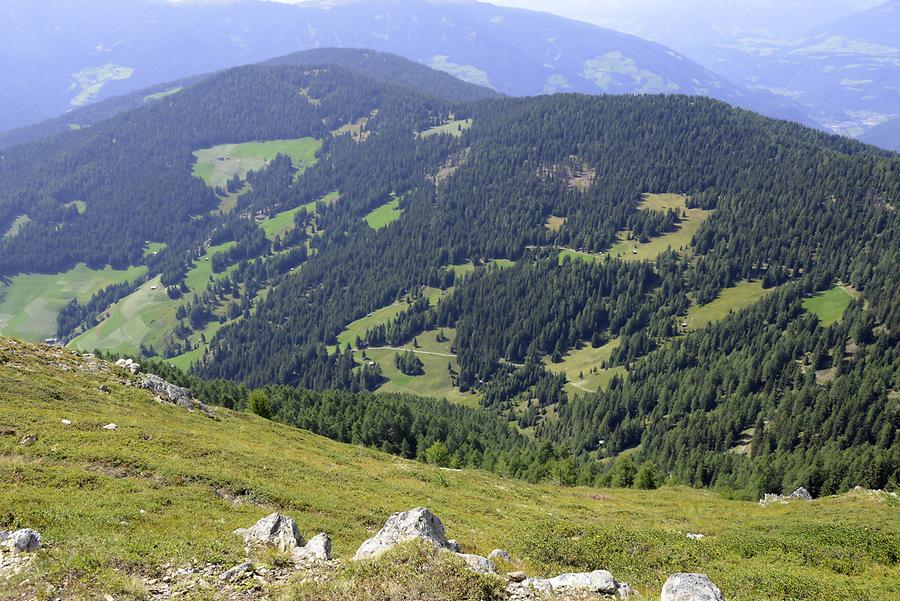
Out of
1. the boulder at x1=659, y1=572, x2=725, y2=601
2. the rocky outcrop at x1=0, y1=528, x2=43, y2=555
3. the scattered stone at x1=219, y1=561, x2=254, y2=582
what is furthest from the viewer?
the rocky outcrop at x1=0, y1=528, x2=43, y2=555

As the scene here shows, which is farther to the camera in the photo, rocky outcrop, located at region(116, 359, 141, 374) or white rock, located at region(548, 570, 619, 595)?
rocky outcrop, located at region(116, 359, 141, 374)

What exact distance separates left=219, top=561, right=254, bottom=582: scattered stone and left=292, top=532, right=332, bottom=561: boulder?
7.99 ft

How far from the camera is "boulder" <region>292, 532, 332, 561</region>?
22797mm

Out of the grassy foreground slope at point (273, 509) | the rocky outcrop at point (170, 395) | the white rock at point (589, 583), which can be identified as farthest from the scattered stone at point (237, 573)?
the rocky outcrop at point (170, 395)

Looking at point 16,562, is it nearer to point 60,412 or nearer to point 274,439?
point 60,412

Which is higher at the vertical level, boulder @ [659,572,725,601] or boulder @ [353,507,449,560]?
boulder @ [659,572,725,601]

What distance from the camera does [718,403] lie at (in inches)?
7785

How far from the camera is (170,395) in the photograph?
7556 cm

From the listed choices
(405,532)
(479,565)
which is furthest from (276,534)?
(479,565)

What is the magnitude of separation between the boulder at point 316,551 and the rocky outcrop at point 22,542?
403 inches

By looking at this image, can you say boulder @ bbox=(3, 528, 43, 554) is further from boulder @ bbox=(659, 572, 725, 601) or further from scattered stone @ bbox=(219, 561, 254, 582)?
boulder @ bbox=(659, 572, 725, 601)

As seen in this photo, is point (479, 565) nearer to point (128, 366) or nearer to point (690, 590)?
point (690, 590)

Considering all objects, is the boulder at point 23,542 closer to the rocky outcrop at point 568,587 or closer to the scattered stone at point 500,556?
the rocky outcrop at point 568,587

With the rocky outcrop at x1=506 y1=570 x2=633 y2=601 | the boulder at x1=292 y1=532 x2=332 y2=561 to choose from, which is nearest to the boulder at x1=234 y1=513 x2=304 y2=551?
the boulder at x1=292 y1=532 x2=332 y2=561
